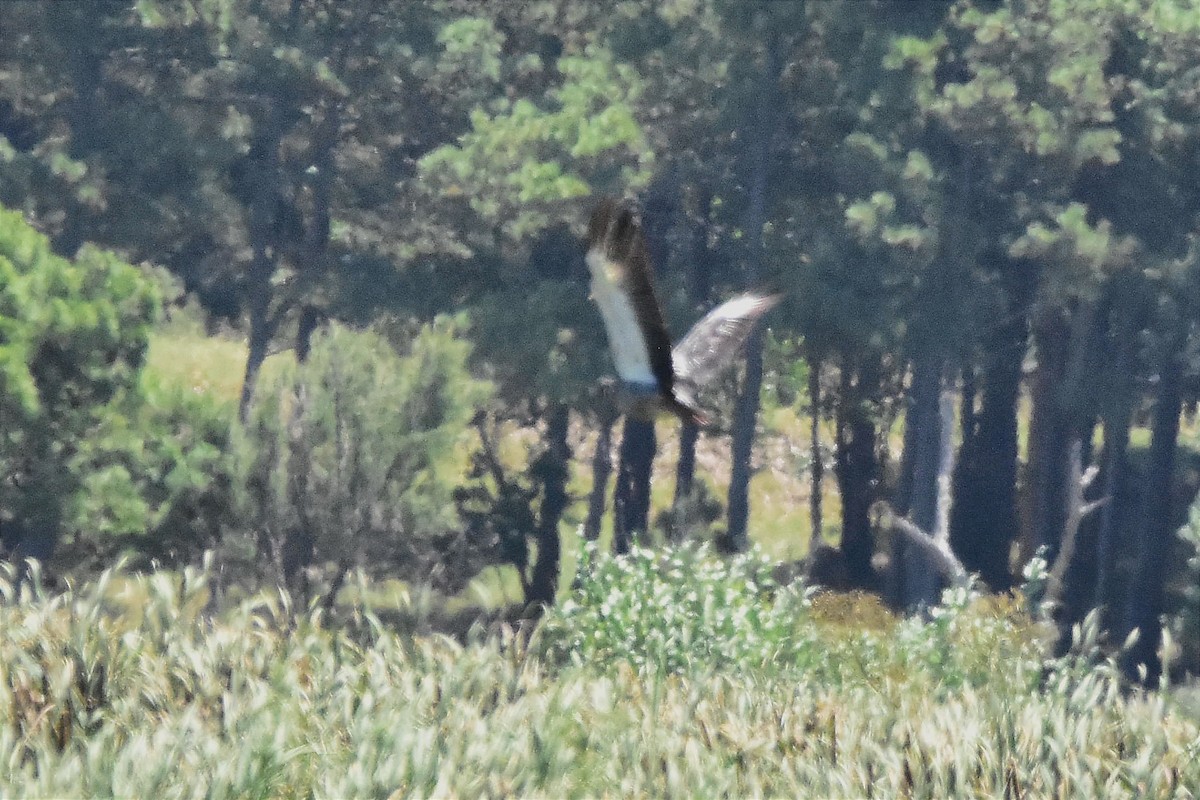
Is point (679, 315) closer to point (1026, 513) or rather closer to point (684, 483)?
point (684, 483)

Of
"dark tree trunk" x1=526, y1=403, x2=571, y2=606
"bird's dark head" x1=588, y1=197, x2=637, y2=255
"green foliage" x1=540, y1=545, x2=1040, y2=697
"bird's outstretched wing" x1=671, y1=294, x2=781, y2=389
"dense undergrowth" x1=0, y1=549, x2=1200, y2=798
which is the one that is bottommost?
"dark tree trunk" x1=526, y1=403, x2=571, y2=606

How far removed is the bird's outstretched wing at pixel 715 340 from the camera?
11258 millimetres

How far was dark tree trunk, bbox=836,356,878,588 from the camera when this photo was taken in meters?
39.0

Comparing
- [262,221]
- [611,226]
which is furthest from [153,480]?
[611,226]

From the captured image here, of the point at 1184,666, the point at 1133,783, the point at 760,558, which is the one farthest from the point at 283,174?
the point at 1133,783

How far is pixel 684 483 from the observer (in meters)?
36.3

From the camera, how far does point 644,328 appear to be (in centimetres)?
974

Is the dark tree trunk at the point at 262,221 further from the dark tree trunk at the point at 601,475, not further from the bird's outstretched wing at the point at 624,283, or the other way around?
the bird's outstretched wing at the point at 624,283

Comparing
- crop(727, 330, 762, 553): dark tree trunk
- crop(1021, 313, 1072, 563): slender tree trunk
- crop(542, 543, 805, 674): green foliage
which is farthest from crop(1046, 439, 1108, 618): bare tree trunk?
crop(542, 543, 805, 674): green foliage

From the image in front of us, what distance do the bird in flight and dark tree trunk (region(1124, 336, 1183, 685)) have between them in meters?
24.3

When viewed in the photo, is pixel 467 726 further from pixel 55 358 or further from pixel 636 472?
pixel 636 472

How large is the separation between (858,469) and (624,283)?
103 feet

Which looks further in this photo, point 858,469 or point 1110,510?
point 858,469

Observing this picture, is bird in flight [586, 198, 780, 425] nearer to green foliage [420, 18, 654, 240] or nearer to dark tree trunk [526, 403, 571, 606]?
green foliage [420, 18, 654, 240]
